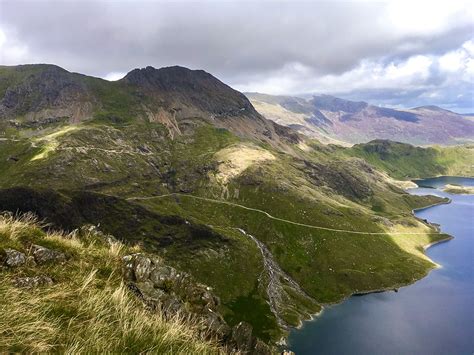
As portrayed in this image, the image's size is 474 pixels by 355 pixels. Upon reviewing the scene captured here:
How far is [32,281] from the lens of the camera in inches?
379

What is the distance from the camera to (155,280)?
1652 cm

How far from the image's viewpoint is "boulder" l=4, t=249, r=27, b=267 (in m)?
10.2

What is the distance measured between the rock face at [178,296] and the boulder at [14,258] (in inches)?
142

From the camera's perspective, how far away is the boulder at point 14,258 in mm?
10250

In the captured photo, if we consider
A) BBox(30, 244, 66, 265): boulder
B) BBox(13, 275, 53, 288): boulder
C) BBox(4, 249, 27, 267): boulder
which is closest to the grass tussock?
BBox(13, 275, 53, 288): boulder

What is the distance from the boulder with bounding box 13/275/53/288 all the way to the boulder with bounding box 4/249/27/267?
88 centimetres

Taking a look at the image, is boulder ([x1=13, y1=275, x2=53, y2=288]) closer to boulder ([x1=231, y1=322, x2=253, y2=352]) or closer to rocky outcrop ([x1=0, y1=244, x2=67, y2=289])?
rocky outcrop ([x1=0, y1=244, x2=67, y2=289])

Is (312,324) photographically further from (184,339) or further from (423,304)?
(184,339)

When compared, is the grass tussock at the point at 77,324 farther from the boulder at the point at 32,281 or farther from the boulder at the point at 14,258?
the boulder at the point at 14,258

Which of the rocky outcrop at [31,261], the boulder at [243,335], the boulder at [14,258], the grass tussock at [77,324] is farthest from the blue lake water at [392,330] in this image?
the grass tussock at [77,324]

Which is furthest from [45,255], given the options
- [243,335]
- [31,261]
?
[243,335]

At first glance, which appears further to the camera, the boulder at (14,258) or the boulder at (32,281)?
the boulder at (14,258)

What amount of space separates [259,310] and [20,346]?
635 ft

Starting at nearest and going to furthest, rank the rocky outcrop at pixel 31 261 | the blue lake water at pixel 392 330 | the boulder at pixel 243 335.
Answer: the rocky outcrop at pixel 31 261 → the boulder at pixel 243 335 → the blue lake water at pixel 392 330
